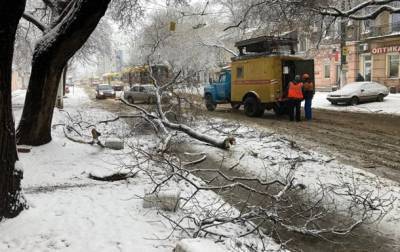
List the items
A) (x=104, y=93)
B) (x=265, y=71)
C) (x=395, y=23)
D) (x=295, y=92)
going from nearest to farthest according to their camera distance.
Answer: (x=295, y=92) < (x=265, y=71) < (x=395, y=23) < (x=104, y=93)

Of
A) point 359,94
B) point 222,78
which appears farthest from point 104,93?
point 359,94

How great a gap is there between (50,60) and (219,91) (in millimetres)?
13225

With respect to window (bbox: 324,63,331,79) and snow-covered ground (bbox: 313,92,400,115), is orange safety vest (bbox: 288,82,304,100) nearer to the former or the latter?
snow-covered ground (bbox: 313,92,400,115)

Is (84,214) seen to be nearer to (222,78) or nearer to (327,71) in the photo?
(222,78)

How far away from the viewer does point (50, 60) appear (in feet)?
29.1

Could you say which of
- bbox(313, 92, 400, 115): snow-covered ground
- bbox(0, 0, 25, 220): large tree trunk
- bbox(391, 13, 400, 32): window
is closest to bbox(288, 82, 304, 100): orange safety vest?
bbox(313, 92, 400, 115): snow-covered ground

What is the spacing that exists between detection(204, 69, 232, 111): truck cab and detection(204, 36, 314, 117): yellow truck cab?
64.4 inches

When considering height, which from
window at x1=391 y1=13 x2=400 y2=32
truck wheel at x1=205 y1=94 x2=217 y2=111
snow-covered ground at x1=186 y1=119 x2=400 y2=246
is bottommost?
snow-covered ground at x1=186 y1=119 x2=400 y2=246

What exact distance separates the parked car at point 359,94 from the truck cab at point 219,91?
6.13m

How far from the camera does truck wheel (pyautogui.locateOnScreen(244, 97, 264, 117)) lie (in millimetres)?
18188

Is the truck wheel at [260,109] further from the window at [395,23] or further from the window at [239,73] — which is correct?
the window at [395,23]

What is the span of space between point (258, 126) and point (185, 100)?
3161mm

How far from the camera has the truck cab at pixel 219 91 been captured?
2102 cm

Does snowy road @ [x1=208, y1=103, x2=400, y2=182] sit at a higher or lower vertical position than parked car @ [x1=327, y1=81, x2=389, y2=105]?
lower
